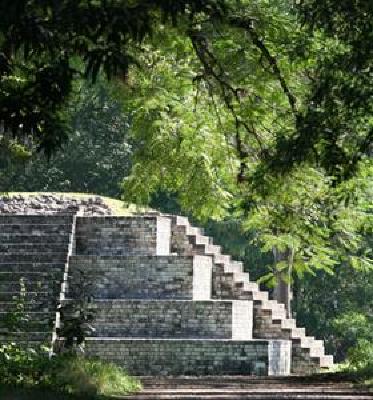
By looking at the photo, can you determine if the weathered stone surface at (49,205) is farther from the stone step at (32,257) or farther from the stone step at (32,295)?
the stone step at (32,295)

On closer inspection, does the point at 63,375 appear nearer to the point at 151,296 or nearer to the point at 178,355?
the point at 178,355

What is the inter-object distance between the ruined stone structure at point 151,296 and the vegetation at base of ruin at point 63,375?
16.2 ft

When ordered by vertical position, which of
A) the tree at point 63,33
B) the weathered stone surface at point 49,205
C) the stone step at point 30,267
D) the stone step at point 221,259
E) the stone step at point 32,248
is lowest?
the tree at point 63,33

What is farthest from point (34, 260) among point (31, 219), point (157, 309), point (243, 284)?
point (243, 284)

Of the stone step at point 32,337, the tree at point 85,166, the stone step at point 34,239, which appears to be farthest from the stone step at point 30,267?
the tree at point 85,166

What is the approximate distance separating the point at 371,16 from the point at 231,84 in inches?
229

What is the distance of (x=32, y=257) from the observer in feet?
92.5

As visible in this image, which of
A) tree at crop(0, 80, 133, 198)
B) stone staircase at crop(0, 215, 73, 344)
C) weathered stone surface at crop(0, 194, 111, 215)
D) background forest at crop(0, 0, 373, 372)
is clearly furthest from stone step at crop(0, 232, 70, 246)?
tree at crop(0, 80, 133, 198)

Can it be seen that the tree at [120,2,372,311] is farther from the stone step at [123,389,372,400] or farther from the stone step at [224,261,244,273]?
the stone step at [224,261,244,273]

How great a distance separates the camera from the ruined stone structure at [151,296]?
82.6 feet

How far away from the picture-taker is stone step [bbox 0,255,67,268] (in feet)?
92.1

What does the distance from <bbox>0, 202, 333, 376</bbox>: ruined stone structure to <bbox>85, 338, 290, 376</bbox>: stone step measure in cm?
2

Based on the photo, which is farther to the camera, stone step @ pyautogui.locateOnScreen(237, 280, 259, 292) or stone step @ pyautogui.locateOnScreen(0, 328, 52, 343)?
stone step @ pyautogui.locateOnScreen(237, 280, 259, 292)

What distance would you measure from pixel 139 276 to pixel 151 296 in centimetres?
46
